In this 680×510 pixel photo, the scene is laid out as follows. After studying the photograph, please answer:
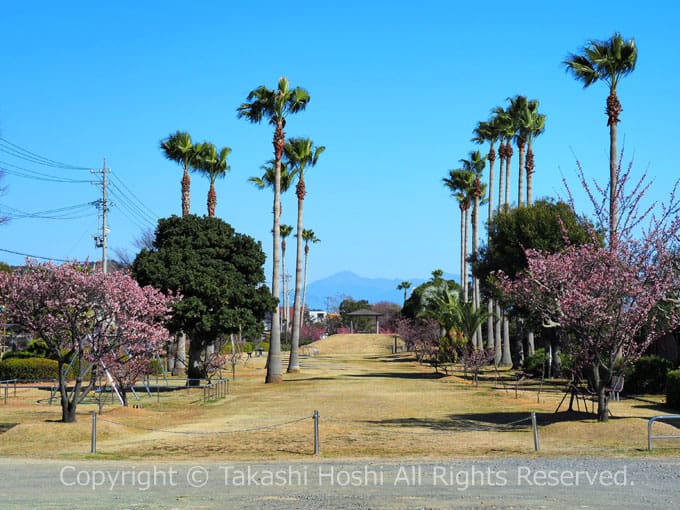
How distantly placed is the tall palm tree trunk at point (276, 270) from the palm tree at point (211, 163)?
25.3 feet

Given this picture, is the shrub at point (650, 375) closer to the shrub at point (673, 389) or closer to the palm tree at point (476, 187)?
the shrub at point (673, 389)

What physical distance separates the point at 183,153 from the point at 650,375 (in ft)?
105

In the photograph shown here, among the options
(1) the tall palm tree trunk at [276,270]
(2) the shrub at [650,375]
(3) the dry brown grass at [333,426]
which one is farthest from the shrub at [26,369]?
(2) the shrub at [650,375]

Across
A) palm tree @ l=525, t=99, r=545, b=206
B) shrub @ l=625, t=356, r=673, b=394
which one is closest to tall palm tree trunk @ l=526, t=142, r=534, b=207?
palm tree @ l=525, t=99, r=545, b=206

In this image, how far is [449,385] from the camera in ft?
151

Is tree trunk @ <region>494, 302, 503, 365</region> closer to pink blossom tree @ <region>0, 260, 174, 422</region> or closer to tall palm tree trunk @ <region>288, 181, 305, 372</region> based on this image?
tall palm tree trunk @ <region>288, 181, 305, 372</region>

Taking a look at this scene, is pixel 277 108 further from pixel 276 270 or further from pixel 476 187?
pixel 476 187

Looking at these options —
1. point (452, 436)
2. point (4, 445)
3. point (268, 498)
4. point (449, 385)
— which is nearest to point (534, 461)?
point (452, 436)

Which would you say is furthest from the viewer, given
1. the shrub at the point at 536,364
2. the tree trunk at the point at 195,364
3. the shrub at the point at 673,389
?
the shrub at the point at 536,364

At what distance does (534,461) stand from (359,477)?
413 centimetres

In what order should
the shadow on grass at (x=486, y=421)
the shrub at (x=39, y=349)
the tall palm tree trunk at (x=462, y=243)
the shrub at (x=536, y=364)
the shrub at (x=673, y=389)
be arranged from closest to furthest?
the shadow on grass at (x=486, y=421), the shrub at (x=673, y=389), the shrub at (x=536, y=364), the shrub at (x=39, y=349), the tall palm tree trunk at (x=462, y=243)

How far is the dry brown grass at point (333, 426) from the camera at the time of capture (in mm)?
20609

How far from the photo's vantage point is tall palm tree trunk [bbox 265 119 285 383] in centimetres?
4869

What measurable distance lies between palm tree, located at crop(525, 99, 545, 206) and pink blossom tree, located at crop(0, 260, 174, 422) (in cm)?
4017
